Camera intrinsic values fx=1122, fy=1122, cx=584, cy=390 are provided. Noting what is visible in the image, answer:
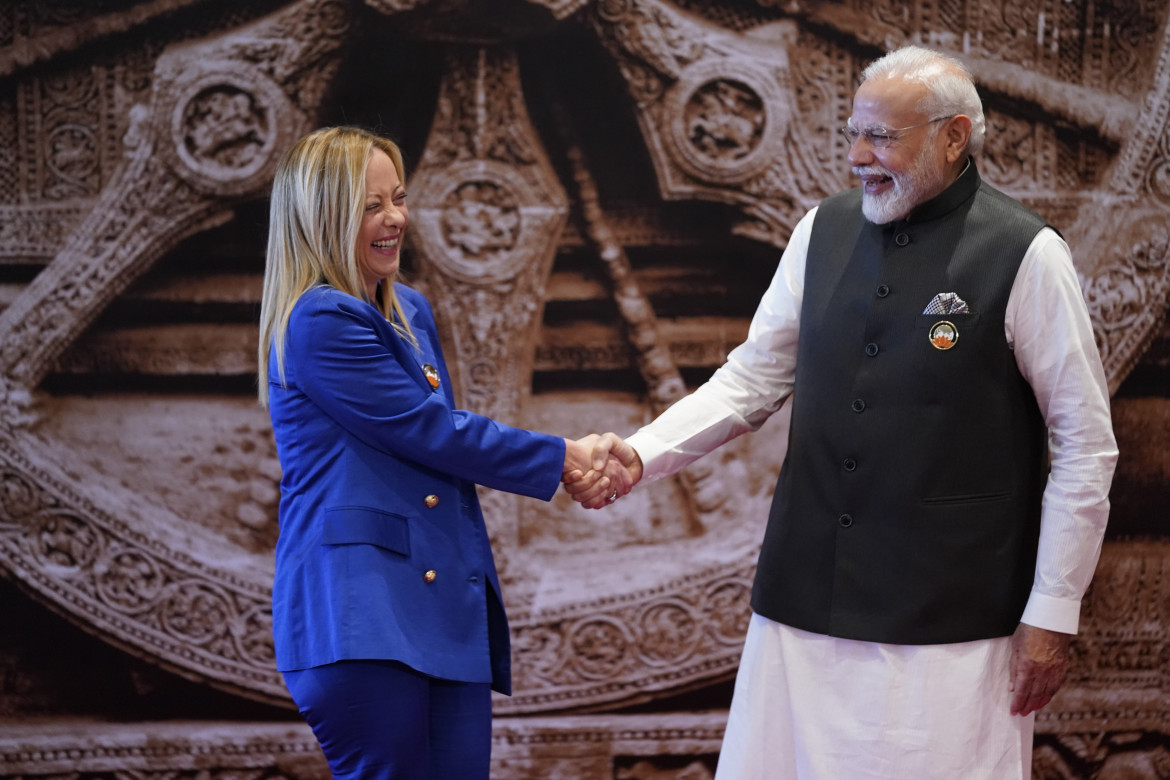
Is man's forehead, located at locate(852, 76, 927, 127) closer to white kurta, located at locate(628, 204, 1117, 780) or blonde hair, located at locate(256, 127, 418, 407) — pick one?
white kurta, located at locate(628, 204, 1117, 780)

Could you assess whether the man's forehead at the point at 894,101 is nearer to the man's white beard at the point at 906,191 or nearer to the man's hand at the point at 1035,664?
the man's white beard at the point at 906,191

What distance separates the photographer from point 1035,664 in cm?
196

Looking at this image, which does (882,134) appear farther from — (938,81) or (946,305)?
(946,305)

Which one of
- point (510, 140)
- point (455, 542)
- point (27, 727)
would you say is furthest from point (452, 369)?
point (27, 727)

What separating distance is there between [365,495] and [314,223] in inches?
19.7

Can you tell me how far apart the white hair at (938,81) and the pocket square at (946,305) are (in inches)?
12.3

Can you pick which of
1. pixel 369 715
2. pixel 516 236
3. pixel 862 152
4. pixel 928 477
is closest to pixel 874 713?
pixel 928 477

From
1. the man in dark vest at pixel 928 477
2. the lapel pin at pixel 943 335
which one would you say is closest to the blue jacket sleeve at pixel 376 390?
the man in dark vest at pixel 928 477

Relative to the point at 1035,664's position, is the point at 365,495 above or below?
above

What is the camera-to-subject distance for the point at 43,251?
132 inches

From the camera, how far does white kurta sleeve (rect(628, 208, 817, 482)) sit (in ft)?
7.87

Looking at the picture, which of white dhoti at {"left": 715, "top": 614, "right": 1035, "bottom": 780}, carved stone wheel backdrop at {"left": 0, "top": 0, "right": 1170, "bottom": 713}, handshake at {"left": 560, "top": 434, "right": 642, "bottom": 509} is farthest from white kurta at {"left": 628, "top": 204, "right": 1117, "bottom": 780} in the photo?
carved stone wheel backdrop at {"left": 0, "top": 0, "right": 1170, "bottom": 713}

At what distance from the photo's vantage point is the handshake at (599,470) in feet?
7.90

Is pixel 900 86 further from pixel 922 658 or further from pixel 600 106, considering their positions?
pixel 600 106
